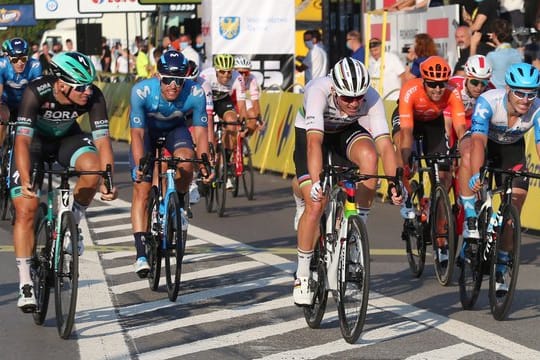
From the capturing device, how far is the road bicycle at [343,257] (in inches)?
339

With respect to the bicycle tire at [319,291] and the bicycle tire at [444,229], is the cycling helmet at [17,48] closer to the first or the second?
the bicycle tire at [444,229]

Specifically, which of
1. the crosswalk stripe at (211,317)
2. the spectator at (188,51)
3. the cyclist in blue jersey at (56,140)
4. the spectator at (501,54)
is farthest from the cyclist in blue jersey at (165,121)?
the spectator at (188,51)

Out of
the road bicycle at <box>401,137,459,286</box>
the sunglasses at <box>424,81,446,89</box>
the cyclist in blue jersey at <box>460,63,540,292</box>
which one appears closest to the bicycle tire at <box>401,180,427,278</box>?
the road bicycle at <box>401,137,459,286</box>

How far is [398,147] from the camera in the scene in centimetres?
1189

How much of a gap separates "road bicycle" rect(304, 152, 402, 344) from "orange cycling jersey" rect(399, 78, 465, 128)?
263 centimetres

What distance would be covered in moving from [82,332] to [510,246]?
9.82ft

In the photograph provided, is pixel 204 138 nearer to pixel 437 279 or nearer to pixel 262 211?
pixel 437 279

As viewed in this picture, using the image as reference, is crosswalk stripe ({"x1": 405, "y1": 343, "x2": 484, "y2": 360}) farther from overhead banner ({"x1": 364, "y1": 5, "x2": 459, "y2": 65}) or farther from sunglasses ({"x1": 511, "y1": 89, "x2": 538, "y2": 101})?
overhead banner ({"x1": 364, "y1": 5, "x2": 459, "y2": 65})

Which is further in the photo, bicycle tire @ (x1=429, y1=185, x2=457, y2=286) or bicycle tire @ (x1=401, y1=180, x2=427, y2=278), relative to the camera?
bicycle tire @ (x1=401, y1=180, x2=427, y2=278)

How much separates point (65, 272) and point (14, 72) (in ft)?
25.2

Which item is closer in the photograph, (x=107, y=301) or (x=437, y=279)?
(x=107, y=301)

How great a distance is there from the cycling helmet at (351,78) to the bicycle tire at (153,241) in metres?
2.41

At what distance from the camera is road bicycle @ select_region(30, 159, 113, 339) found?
8859mm

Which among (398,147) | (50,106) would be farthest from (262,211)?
(50,106)
